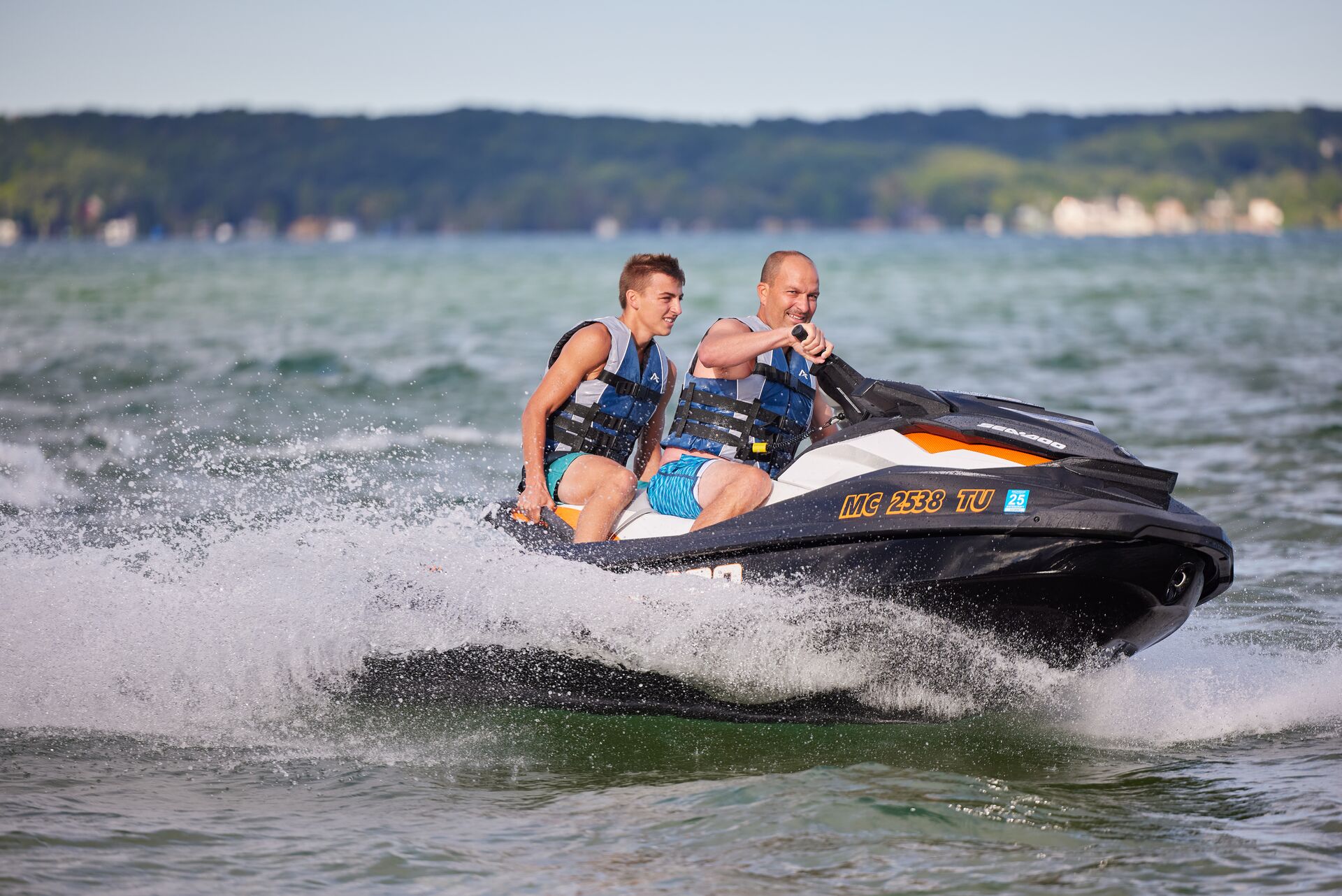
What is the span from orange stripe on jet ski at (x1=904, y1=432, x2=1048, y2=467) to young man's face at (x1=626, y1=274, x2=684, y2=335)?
98 cm

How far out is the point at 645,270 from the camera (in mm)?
4926

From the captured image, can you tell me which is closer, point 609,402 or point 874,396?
point 874,396

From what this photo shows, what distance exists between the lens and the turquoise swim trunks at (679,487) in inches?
187

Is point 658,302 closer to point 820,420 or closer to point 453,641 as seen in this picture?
point 820,420

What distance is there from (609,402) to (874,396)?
1.00 m

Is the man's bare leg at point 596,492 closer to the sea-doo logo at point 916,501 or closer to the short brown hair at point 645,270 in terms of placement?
the short brown hair at point 645,270

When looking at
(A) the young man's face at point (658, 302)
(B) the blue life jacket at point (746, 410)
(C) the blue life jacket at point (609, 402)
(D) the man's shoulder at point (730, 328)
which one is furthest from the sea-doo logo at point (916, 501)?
(C) the blue life jacket at point (609, 402)

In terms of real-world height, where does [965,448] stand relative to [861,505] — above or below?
above

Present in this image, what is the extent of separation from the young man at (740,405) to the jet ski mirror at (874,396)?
6.3 inches

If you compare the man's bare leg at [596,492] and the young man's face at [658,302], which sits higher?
the young man's face at [658,302]

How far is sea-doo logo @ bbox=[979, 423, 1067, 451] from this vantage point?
4273 millimetres

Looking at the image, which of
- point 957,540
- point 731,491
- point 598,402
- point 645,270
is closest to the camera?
point 957,540

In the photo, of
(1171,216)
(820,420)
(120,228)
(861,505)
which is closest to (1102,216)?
(1171,216)

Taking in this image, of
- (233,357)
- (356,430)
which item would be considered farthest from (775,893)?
(233,357)
